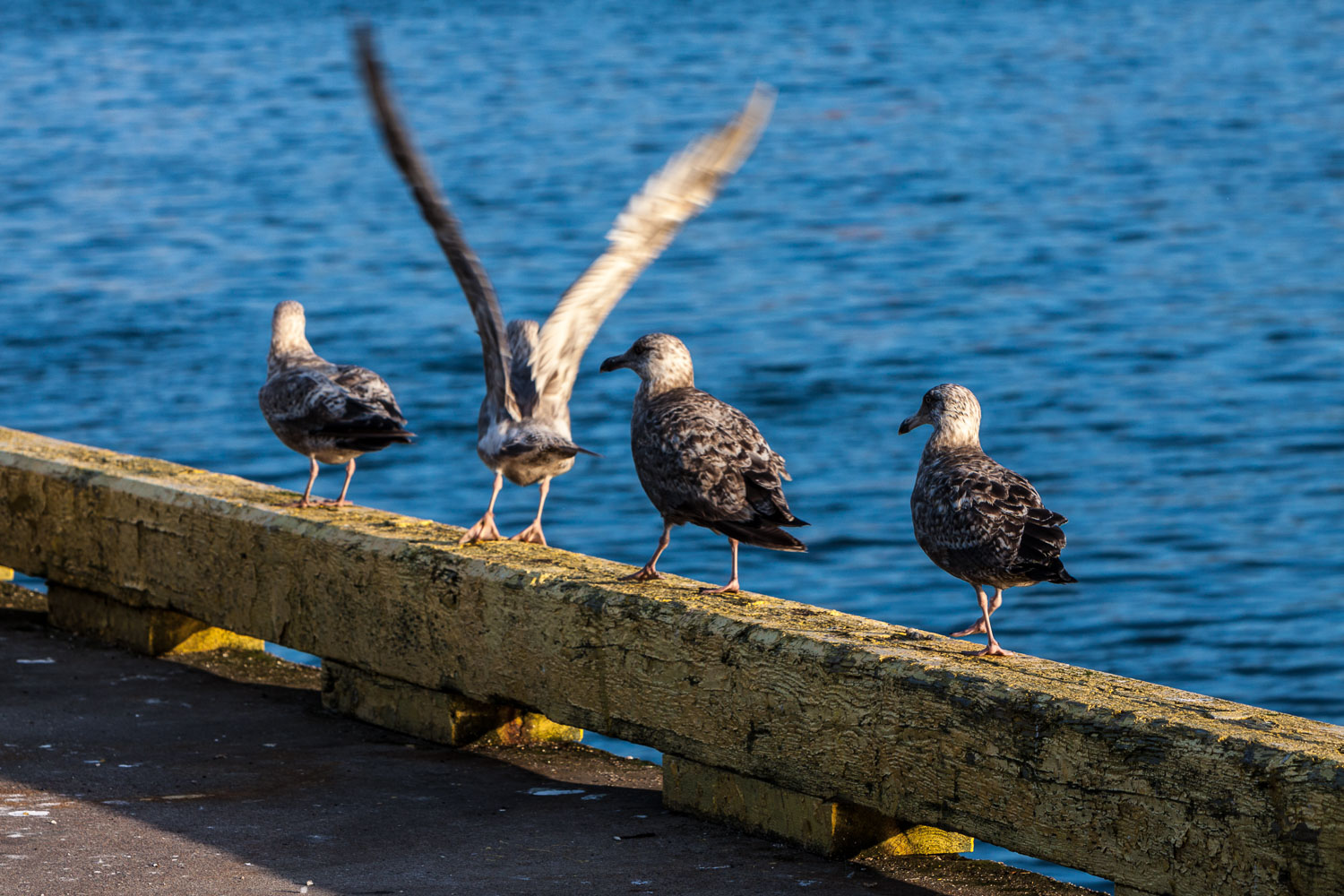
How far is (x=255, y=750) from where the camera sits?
21.4 ft

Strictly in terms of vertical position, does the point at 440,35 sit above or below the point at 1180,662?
above

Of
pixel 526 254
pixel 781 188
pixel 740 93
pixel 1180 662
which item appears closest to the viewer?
pixel 1180 662

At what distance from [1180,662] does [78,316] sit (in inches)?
625

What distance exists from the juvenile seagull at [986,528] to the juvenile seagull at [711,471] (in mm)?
435

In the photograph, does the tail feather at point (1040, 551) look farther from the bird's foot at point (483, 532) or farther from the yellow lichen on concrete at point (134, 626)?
the yellow lichen on concrete at point (134, 626)

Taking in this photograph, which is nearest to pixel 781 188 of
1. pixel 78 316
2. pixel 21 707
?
pixel 78 316

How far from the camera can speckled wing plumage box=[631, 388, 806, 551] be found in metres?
5.60

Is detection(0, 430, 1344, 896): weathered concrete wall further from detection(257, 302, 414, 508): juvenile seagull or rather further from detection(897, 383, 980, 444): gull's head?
detection(897, 383, 980, 444): gull's head

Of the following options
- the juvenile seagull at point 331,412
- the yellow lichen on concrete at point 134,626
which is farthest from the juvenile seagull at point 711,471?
the yellow lichen on concrete at point 134,626

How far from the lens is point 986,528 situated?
16.8ft

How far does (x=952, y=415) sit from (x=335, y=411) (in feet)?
8.89

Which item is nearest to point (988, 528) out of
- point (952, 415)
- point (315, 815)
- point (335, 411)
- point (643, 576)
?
point (952, 415)

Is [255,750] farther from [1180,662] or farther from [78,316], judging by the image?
[78,316]

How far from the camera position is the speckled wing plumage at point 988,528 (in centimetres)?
510
